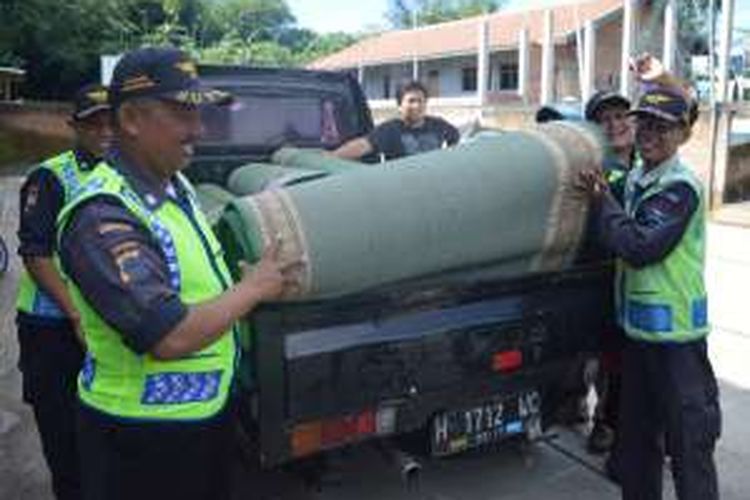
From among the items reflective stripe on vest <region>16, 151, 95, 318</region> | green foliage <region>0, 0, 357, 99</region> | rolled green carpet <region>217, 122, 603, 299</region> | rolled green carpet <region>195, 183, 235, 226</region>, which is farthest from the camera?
green foliage <region>0, 0, 357, 99</region>

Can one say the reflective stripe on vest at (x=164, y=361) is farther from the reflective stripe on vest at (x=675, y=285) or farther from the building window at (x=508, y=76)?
the building window at (x=508, y=76)

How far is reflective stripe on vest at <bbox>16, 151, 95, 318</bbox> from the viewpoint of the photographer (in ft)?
11.7

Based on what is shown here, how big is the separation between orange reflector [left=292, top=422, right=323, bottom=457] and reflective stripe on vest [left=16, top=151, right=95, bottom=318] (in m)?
0.97

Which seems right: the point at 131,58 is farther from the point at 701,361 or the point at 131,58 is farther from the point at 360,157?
the point at 360,157

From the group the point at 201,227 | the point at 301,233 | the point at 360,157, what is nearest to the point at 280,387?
the point at 301,233

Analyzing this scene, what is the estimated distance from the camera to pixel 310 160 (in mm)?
5027

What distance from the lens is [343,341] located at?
3402 mm

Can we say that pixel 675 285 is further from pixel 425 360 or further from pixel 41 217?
pixel 41 217

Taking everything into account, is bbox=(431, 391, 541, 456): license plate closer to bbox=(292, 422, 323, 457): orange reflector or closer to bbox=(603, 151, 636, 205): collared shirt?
bbox=(292, 422, 323, 457): orange reflector

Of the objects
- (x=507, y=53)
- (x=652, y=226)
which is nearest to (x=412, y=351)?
(x=652, y=226)

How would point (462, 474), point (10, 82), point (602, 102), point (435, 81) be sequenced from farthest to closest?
point (435, 81) < point (10, 82) < point (462, 474) < point (602, 102)

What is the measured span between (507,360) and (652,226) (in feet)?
2.56

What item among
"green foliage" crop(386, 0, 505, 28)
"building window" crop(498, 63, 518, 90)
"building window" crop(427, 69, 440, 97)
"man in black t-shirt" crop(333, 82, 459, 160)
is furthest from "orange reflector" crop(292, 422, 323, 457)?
"green foliage" crop(386, 0, 505, 28)

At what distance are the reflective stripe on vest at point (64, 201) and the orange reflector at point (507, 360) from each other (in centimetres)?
164
